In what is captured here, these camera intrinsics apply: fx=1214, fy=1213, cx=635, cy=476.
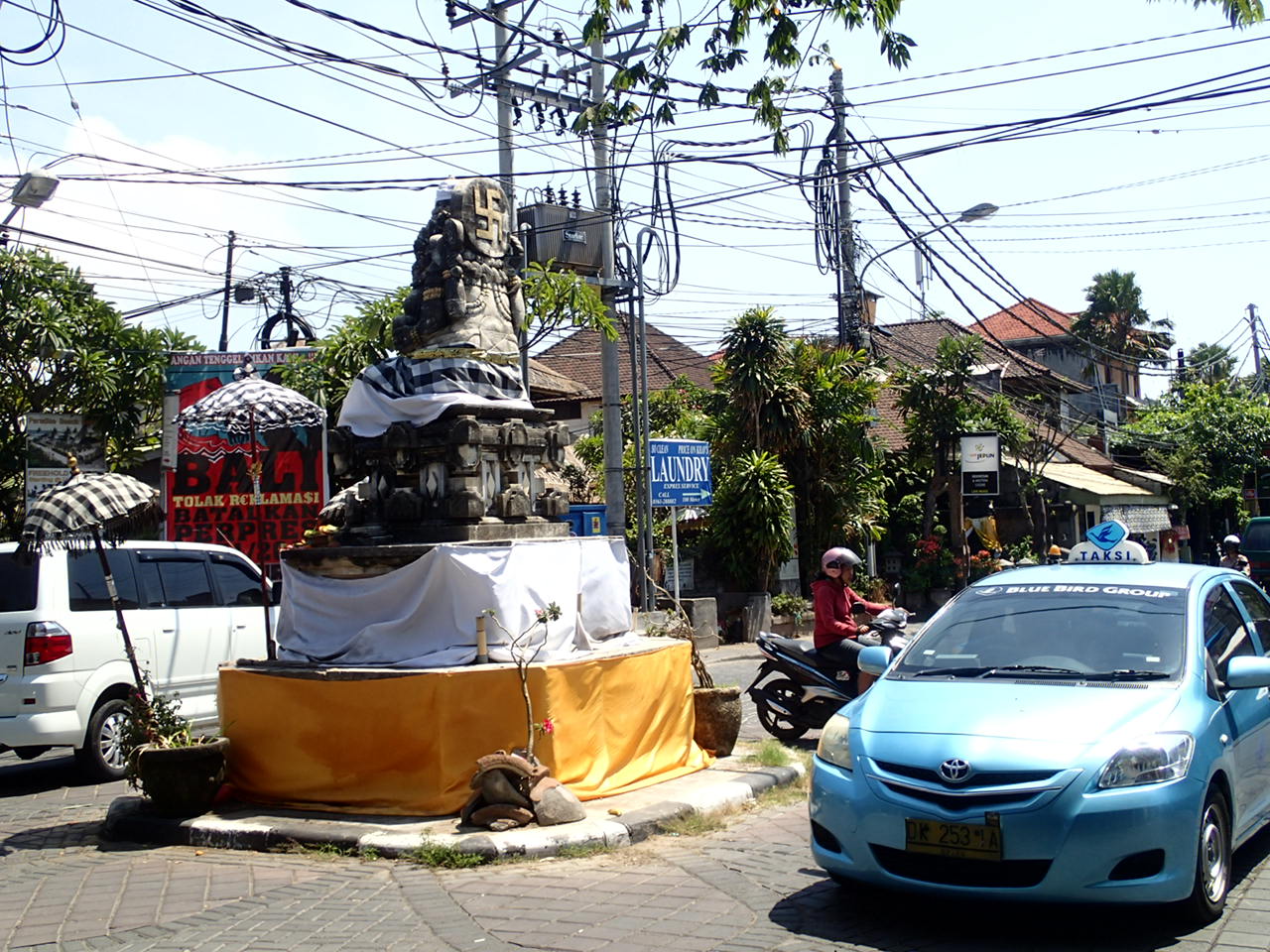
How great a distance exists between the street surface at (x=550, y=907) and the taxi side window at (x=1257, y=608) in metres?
1.09

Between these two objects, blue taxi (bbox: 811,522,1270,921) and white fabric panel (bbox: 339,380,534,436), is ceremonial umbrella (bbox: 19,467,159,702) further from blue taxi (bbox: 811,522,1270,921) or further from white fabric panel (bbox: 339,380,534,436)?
blue taxi (bbox: 811,522,1270,921)

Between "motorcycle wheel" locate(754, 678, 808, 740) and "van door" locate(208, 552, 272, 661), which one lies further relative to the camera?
"van door" locate(208, 552, 272, 661)

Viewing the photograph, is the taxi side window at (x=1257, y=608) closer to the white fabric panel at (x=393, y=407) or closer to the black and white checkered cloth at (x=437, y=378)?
the white fabric panel at (x=393, y=407)

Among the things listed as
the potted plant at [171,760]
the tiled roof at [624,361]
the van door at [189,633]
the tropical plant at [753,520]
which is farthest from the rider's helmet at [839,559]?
the tiled roof at [624,361]

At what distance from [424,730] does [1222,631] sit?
4.44 metres

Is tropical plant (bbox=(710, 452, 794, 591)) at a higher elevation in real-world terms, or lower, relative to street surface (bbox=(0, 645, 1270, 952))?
higher

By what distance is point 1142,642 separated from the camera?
5.80 m

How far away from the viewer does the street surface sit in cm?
513

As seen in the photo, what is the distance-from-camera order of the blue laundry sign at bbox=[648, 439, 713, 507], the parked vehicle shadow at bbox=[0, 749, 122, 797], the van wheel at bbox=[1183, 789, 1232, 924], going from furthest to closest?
the blue laundry sign at bbox=[648, 439, 713, 507]
the parked vehicle shadow at bbox=[0, 749, 122, 797]
the van wheel at bbox=[1183, 789, 1232, 924]

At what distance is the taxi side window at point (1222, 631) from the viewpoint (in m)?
5.85

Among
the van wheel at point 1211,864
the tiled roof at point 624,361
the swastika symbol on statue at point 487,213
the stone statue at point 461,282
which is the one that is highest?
the tiled roof at point 624,361

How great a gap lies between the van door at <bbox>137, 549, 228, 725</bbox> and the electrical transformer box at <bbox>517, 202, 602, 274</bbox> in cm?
931

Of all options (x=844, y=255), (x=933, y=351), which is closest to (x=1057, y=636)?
(x=844, y=255)

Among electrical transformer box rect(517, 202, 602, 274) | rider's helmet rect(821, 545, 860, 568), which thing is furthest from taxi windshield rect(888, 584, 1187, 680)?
electrical transformer box rect(517, 202, 602, 274)
